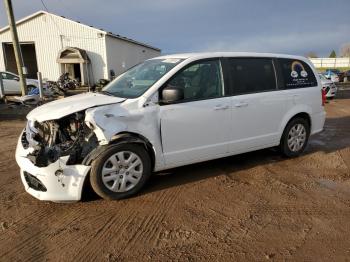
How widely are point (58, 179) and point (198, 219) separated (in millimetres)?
1688

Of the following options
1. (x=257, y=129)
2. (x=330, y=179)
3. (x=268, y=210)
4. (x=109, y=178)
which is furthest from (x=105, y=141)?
(x=330, y=179)

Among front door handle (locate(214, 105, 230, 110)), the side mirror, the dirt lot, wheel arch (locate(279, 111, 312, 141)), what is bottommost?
the dirt lot

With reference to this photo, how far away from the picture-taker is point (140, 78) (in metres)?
4.84

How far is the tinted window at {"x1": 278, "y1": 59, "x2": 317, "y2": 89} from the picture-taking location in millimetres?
5705

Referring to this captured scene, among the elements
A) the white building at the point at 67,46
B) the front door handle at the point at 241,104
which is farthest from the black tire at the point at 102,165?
the white building at the point at 67,46

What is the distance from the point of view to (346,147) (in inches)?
271

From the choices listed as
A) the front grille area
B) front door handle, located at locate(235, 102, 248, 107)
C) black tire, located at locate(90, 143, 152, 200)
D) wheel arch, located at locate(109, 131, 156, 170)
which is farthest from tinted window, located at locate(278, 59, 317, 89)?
the front grille area

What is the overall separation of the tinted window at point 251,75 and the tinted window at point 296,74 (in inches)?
12.0

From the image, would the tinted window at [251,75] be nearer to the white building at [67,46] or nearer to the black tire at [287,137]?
the black tire at [287,137]

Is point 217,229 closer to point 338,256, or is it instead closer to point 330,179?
point 338,256

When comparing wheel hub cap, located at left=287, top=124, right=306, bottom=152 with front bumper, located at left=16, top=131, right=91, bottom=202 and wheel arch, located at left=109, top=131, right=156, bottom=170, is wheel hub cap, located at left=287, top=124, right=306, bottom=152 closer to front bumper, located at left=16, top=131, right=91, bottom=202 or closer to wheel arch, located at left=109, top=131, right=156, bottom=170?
wheel arch, located at left=109, top=131, right=156, bottom=170

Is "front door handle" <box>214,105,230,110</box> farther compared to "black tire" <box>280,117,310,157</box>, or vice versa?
"black tire" <box>280,117,310,157</box>

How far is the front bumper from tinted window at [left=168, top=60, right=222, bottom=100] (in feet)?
5.54

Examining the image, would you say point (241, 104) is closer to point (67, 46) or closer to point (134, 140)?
point (134, 140)
